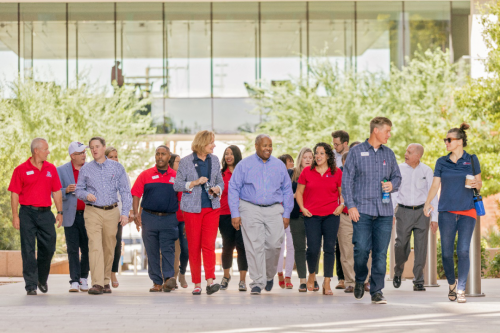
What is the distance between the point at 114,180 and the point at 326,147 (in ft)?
9.40

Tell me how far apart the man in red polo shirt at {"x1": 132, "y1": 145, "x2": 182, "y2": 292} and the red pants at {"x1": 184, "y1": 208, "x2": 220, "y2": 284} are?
629 millimetres

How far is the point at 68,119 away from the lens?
32125 mm

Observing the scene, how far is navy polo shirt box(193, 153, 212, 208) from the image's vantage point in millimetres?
10539

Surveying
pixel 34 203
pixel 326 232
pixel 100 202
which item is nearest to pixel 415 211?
pixel 326 232

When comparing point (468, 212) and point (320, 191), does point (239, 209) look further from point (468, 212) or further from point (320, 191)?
point (468, 212)

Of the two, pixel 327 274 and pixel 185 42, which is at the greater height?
pixel 185 42

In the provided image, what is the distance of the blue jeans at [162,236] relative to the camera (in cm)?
1113

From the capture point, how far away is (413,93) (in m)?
31.1

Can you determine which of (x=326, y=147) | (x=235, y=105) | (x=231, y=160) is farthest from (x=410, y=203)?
(x=235, y=105)

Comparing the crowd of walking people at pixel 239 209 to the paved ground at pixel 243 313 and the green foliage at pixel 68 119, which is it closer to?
the paved ground at pixel 243 313

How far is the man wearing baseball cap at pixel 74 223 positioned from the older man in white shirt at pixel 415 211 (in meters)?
4.49

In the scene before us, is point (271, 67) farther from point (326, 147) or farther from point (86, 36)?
point (326, 147)

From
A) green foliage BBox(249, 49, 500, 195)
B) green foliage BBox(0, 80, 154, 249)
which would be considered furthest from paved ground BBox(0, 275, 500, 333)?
green foliage BBox(0, 80, 154, 249)

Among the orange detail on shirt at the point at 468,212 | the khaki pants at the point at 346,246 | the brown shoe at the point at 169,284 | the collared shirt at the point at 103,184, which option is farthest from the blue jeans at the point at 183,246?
the orange detail on shirt at the point at 468,212
